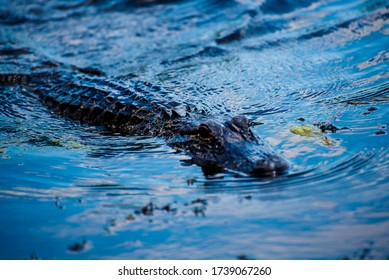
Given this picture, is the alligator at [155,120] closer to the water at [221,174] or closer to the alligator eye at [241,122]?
the alligator eye at [241,122]

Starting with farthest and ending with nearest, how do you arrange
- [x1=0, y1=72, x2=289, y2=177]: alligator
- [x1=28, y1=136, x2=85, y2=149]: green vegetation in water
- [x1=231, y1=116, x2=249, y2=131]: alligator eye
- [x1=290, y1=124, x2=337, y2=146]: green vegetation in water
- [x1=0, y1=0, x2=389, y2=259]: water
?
1. [x1=28, y1=136, x2=85, y2=149]: green vegetation in water
2. [x1=231, y1=116, x2=249, y2=131]: alligator eye
3. [x1=290, y1=124, x2=337, y2=146]: green vegetation in water
4. [x1=0, y1=72, x2=289, y2=177]: alligator
5. [x1=0, y1=0, x2=389, y2=259]: water

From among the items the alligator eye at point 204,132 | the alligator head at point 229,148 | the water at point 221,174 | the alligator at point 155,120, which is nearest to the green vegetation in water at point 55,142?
the water at point 221,174

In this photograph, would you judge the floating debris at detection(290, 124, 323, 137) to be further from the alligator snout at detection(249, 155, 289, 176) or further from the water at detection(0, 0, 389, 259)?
the alligator snout at detection(249, 155, 289, 176)

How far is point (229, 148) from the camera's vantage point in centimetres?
512

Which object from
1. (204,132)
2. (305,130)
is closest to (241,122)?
(204,132)

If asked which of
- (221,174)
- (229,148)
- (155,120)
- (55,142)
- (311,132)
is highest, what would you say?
(155,120)

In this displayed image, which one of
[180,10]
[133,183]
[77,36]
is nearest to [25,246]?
[133,183]

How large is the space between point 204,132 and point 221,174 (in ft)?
2.34

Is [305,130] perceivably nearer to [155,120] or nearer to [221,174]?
[221,174]

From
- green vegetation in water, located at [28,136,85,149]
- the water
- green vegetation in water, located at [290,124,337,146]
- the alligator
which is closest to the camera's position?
the water

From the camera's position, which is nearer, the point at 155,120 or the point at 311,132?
the point at 311,132

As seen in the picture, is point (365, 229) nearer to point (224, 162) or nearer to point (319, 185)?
point (319, 185)

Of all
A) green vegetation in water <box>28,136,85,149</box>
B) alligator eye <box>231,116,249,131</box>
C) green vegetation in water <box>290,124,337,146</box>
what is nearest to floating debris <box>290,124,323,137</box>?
green vegetation in water <box>290,124,337,146</box>

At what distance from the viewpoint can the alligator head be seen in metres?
4.69
